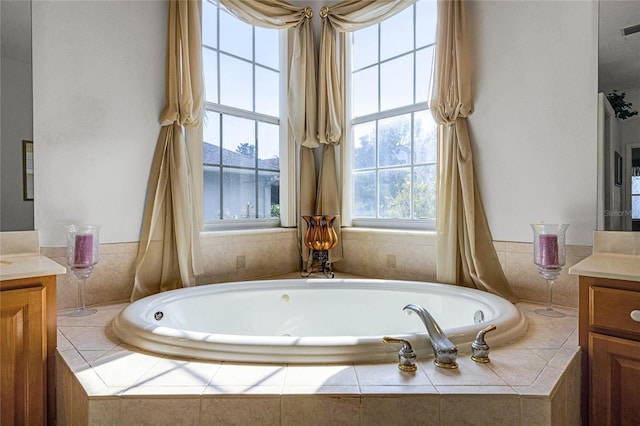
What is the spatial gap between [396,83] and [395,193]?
0.82 meters

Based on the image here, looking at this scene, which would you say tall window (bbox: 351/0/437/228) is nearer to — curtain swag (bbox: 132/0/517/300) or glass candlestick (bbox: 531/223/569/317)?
curtain swag (bbox: 132/0/517/300)

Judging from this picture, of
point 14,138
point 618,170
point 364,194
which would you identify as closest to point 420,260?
point 364,194

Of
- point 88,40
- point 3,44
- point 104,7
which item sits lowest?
point 3,44

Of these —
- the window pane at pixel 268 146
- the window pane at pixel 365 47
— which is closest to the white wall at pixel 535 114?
the window pane at pixel 365 47

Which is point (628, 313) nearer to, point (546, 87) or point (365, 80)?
point (546, 87)

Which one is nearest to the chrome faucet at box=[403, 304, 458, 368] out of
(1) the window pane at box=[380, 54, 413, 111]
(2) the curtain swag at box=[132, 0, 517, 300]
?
(2) the curtain swag at box=[132, 0, 517, 300]

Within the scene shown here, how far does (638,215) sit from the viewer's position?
1671 mm

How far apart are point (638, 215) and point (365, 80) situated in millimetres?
1967

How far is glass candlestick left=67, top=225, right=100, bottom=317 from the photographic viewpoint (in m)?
1.76

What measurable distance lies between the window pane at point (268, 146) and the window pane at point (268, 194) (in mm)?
74

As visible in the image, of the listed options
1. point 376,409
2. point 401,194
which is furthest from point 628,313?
point 401,194

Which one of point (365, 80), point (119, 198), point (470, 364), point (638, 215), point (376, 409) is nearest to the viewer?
point (376, 409)

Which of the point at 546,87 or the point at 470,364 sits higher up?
the point at 546,87

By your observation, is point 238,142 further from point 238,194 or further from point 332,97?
point 332,97
